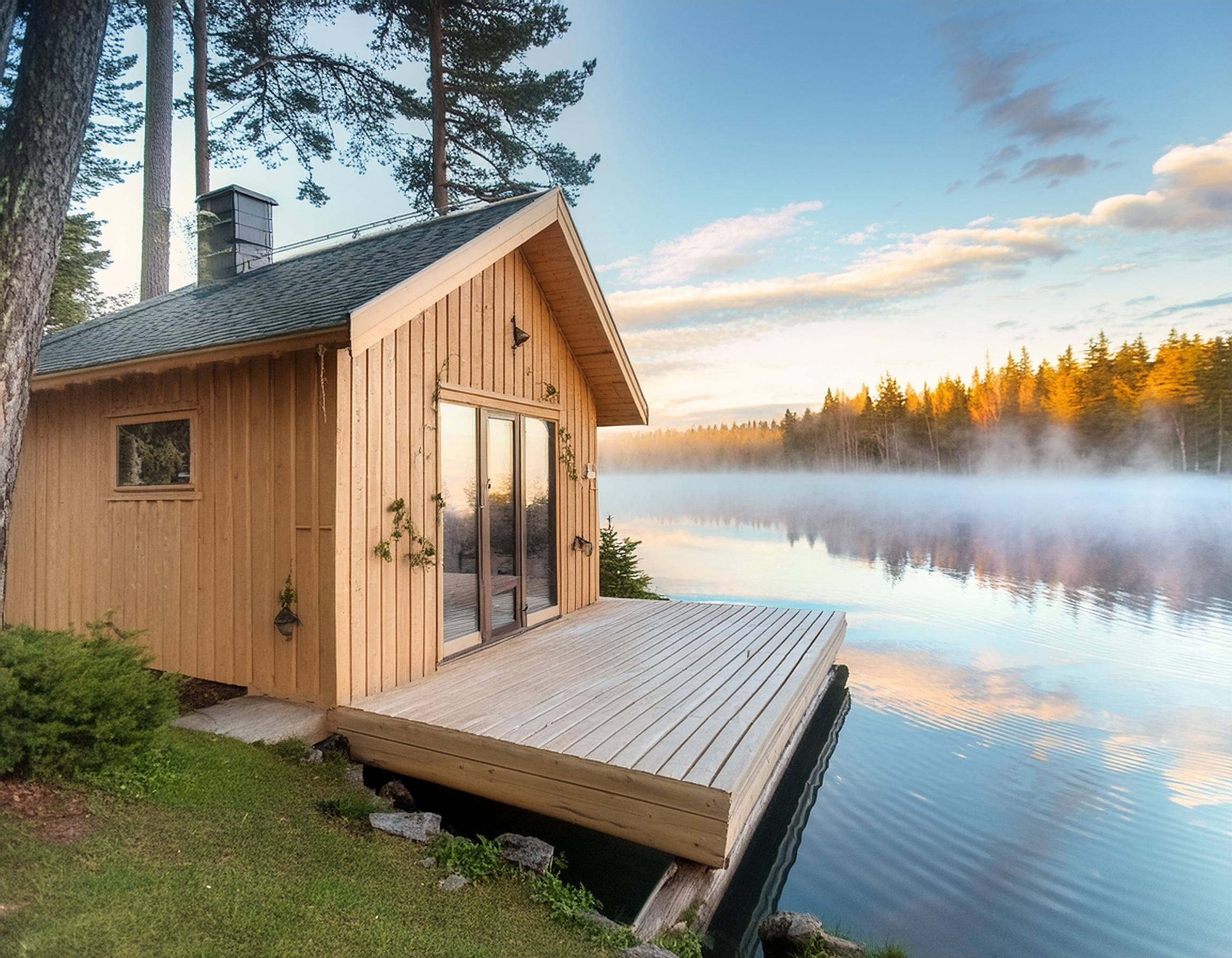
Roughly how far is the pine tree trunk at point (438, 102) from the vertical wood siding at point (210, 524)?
7222 mm

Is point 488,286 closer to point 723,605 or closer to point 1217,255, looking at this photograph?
point 723,605

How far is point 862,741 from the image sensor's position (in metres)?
5.91

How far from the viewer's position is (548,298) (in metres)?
6.46

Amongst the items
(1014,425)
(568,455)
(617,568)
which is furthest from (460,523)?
(1014,425)

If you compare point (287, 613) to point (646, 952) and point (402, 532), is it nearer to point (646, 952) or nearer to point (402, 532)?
point (402, 532)

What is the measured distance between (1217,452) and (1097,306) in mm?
6799

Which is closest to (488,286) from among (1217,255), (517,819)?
(517,819)

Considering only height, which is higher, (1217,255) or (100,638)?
(1217,255)

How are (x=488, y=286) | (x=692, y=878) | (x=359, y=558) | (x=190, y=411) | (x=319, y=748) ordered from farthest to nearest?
(x=488, y=286)
(x=190, y=411)
(x=359, y=558)
(x=319, y=748)
(x=692, y=878)

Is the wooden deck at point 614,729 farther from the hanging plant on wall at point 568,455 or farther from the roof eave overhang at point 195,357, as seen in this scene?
the roof eave overhang at point 195,357

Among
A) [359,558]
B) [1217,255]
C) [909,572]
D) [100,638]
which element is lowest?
[909,572]

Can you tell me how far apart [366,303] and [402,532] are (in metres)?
1.58

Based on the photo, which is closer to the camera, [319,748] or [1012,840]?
[319,748]

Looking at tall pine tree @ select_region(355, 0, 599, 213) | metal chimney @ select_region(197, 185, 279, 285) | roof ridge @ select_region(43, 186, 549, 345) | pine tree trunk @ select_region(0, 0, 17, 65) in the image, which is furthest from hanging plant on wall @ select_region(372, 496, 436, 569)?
tall pine tree @ select_region(355, 0, 599, 213)
